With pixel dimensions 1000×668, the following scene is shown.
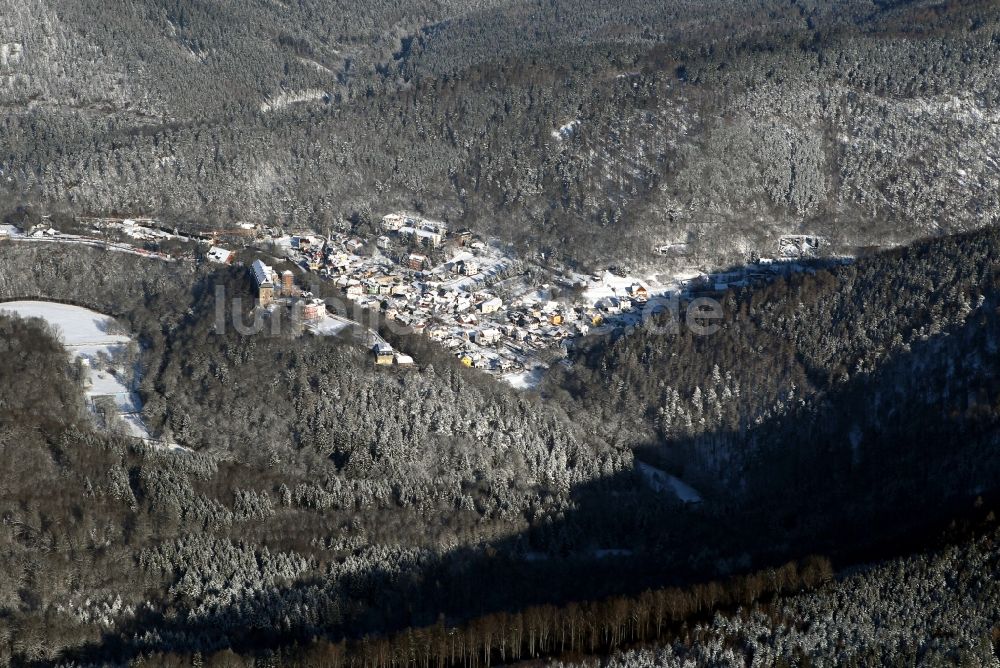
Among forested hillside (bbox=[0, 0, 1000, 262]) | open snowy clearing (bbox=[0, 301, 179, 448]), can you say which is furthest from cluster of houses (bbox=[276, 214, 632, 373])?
open snowy clearing (bbox=[0, 301, 179, 448])

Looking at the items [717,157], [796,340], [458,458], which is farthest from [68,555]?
[717,157]

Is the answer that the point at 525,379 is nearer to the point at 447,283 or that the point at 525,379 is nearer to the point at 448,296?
the point at 448,296

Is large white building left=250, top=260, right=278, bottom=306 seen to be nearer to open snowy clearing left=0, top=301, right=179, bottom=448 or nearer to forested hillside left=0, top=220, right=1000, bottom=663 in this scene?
forested hillside left=0, top=220, right=1000, bottom=663

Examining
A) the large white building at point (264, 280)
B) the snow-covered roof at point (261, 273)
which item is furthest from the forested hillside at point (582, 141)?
the large white building at point (264, 280)

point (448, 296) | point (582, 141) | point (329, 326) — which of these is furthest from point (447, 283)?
point (582, 141)

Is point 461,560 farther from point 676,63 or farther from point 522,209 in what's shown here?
point 676,63

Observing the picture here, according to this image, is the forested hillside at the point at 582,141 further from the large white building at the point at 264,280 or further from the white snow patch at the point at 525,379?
the large white building at the point at 264,280
